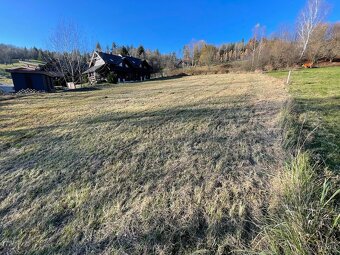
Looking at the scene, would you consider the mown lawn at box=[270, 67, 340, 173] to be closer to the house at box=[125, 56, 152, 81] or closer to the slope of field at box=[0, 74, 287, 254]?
the slope of field at box=[0, 74, 287, 254]

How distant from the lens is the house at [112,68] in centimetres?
3048

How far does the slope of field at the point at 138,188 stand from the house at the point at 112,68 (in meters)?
28.4

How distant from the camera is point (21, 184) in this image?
264 cm

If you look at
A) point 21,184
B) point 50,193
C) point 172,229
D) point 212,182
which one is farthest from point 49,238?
point 212,182

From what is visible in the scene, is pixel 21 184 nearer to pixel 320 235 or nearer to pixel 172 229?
pixel 172 229

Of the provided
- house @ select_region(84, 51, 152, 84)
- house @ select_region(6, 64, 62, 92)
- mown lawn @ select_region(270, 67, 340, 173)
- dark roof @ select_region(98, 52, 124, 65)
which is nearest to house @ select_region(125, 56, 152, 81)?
house @ select_region(84, 51, 152, 84)

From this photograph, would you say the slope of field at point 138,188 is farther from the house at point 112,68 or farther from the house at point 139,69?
the house at point 139,69

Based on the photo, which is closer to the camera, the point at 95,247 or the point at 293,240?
the point at 293,240

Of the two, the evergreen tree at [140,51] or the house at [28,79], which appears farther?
the evergreen tree at [140,51]

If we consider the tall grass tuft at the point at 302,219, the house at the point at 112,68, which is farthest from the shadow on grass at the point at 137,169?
the house at the point at 112,68

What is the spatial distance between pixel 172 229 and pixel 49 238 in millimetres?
1202

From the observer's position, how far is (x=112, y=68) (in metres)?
31.5

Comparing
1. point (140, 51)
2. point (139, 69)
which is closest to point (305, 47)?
point (139, 69)

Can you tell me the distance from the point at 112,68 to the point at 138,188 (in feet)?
107
